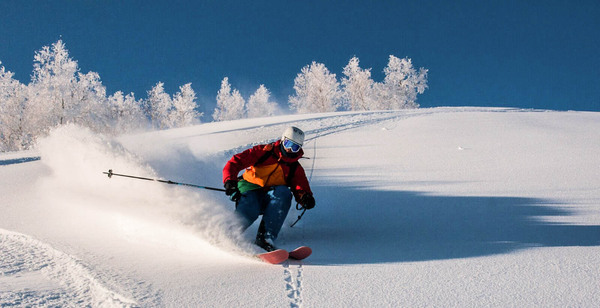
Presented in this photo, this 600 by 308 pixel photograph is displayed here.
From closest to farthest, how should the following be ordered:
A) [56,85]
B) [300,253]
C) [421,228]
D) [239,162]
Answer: [300,253] < [239,162] < [421,228] < [56,85]

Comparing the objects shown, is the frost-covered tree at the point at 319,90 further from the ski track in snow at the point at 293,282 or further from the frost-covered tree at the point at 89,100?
the ski track in snow at the point at 293,282

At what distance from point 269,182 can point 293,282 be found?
1.75 meters

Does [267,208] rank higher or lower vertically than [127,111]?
lower

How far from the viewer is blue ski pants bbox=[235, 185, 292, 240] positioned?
180 inches

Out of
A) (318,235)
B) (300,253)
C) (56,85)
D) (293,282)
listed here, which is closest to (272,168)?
(318,235)

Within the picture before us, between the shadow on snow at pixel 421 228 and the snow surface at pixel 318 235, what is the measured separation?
28mm

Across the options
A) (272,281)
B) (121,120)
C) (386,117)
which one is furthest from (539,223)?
(121,120)

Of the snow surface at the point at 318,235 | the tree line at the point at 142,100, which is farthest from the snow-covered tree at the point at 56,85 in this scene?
the snow surface at the point at 318,235

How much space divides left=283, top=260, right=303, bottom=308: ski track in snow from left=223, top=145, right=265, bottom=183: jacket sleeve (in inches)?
48.4

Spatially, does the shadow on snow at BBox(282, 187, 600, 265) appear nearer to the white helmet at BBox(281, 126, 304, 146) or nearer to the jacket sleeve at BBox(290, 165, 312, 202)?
the jacket sleeve at BBox(290, 165, 312, 202)

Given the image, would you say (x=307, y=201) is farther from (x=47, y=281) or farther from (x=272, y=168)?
(x=47, y=281)

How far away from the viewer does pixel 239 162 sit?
4797 mm

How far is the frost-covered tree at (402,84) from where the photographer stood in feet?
165

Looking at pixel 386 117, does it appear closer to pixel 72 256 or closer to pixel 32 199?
pixel 32 199
